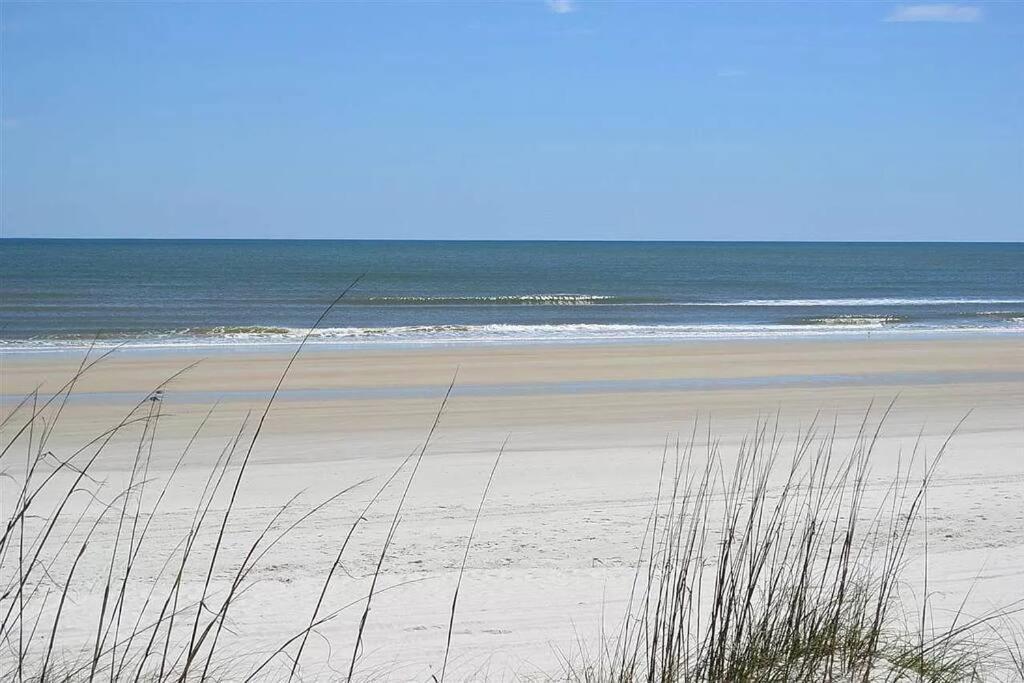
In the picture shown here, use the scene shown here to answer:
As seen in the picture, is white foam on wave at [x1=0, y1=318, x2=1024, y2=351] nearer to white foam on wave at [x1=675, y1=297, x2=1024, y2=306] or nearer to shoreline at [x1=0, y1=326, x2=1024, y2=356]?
shoreline at [x1=0, y1=326, x2=1024, y2=356]

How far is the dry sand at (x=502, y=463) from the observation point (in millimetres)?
5184

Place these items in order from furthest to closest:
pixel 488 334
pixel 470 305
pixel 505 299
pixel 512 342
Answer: pixel 505 299 → pixel 470 305 → pixel 488 334 → pixel 512 342

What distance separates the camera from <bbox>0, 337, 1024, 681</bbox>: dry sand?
5.18m

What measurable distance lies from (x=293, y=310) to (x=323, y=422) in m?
22.9

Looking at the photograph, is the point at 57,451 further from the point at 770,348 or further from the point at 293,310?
the point at 293,310

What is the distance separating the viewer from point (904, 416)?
13000 millimetres

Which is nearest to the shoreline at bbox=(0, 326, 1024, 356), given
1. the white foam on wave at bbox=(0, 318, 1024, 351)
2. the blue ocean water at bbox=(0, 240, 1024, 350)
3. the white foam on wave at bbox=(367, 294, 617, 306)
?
the white foam on wave at bbox=(0, 318, 1024, 351)

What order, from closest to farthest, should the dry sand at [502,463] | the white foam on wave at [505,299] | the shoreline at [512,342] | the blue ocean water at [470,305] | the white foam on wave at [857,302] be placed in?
the dry sand at [502,463], the shoreline at [512,342], the blue ocean water at [470,305], the white foam on wave at [505,299], the white foam on wave at [857,302]

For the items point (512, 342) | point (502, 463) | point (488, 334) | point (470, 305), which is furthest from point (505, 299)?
point (502, 463)

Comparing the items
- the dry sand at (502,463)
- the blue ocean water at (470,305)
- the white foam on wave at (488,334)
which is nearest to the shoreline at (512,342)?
the white foam on wave at (488,334)

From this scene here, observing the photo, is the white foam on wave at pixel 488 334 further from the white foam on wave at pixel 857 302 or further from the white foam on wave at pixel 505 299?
the white foam on wave at pixel 505 299

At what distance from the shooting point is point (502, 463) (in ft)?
31.9

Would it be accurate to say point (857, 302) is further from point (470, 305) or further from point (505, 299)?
point (470, 305)

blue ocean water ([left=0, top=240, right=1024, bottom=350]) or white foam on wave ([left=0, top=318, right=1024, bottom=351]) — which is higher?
blue ocean water ([left=0, top=240, right=1024, bottom=350])
